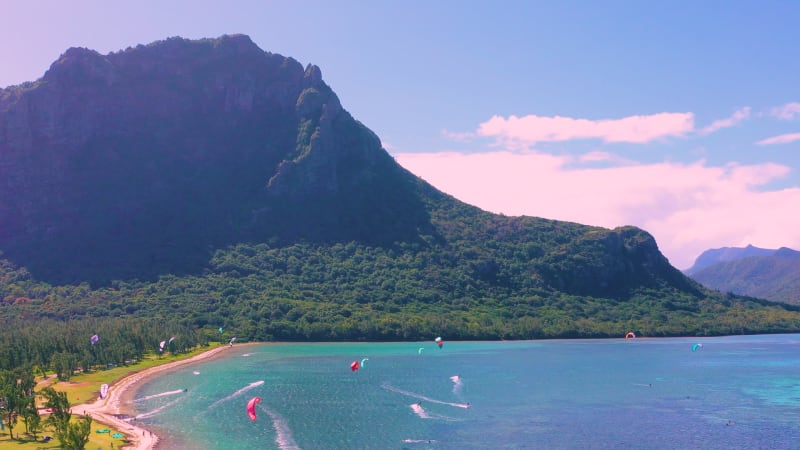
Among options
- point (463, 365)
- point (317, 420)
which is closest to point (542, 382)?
point (463, 365)

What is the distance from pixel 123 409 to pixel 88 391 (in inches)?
667

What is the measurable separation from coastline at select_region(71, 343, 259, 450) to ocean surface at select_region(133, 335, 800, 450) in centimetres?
227

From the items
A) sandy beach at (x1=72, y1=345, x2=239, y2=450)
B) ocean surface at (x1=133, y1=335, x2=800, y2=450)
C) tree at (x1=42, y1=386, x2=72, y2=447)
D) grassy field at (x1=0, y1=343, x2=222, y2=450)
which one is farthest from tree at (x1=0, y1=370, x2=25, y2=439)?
ocean surface at (x1=133, y1=335, x2=800, y2=450)

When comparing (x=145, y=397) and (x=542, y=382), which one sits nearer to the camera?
(x=145, y=397)

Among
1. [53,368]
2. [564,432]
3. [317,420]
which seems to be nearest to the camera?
[564,432]

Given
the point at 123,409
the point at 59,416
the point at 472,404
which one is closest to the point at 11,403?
the point at 59,416

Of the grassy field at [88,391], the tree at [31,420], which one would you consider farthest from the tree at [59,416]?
the grassy field at [88,391]

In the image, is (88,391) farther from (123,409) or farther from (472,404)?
(472,404)

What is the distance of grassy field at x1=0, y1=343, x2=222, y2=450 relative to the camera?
261 feet

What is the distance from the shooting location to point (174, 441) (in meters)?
87.6

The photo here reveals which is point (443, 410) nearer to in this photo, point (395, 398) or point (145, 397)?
point (395, 398)

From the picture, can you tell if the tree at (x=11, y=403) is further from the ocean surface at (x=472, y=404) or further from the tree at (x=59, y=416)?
the ocean surface at (x=472, y=404)

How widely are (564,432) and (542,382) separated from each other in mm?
46949

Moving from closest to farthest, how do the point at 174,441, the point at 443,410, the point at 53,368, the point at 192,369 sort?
the point at 174,441, the point at 443,410, the point at 53,368, the point at 192,369
